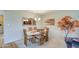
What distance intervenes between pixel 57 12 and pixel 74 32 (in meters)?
0.57

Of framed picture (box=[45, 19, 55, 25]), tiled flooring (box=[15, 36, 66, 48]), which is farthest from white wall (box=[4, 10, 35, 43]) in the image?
framed picture (box=[45, 19, 55, 25])

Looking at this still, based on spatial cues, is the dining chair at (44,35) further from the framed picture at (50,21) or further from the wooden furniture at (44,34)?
the framed picture at (50,21)

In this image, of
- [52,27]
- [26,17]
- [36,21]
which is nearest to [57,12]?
[52,27]

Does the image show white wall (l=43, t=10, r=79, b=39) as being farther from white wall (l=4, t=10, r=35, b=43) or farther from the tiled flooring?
white wall (l=4, t=10, r=35, b=43)

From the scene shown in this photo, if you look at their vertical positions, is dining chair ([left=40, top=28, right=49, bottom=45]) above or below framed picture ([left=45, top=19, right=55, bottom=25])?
below

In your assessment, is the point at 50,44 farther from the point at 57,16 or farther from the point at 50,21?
the point at 57,16

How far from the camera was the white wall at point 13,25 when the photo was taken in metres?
2.30

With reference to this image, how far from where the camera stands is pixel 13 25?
7.61ft

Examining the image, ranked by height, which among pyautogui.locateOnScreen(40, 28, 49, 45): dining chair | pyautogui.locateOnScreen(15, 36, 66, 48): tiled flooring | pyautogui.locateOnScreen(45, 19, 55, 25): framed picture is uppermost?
pyautogui.locateOnScreen(45, 19, 55, 25): framed picture

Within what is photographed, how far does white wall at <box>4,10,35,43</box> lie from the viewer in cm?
230

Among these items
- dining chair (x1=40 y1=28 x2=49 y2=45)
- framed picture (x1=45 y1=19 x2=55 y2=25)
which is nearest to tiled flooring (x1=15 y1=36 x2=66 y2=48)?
dining chair (x1=40 y1=28 x2=49 y2=45)
